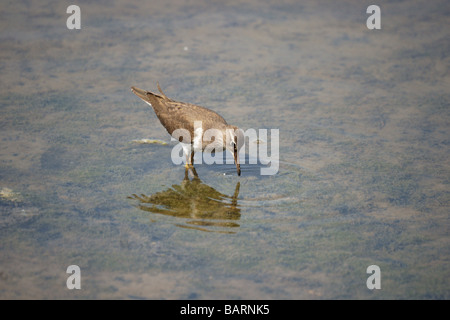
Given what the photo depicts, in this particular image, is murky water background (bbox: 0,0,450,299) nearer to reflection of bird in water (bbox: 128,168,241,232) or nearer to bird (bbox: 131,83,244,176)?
reflection of bird in water (bbox: 128,168,241,232)

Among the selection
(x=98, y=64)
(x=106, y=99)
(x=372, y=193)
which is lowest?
(x=372, y=193)

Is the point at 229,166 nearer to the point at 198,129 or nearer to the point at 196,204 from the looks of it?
the point at 198,129

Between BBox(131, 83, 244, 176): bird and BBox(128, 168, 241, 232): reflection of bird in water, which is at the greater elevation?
BBox(131, 83, 244, 176): bird

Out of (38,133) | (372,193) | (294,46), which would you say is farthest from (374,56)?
(38,133)

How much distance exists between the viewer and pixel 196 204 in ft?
25.1

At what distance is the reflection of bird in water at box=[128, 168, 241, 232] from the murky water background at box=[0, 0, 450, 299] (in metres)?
0.03

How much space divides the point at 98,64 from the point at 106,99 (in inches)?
62.2

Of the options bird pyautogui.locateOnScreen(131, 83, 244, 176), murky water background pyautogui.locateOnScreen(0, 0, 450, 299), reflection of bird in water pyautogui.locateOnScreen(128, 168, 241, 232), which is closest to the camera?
murky water background pyautogui.locateOnScreen(0, 0, 450, 299)

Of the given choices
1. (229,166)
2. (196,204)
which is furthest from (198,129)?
(196,204)

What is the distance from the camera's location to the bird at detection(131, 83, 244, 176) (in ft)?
26.9

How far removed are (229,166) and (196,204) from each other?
4.23ft

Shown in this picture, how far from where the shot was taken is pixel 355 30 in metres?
13.3

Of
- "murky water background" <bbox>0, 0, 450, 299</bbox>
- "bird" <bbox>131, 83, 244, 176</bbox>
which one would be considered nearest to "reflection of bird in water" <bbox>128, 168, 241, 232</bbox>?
"murky water background" <bbox>0, 0, 450, 299</bbox>

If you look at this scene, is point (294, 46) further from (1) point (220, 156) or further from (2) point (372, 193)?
(2) point (372, 193)
